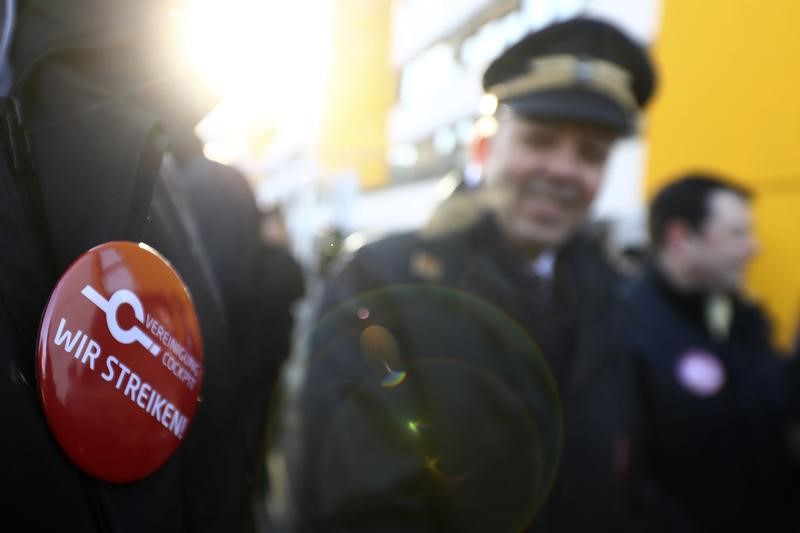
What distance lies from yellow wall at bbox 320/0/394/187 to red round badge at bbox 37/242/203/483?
1789 cm

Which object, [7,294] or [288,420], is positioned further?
[288,420]

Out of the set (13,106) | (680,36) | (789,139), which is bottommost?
(789,139)

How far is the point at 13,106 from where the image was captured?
604mm

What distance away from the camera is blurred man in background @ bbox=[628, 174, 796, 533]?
205 cm

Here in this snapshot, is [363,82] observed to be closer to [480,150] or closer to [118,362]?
[480,150]

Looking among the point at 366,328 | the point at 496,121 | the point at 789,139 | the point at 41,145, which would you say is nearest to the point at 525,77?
the point at 496,121

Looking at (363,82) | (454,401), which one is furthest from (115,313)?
(363,82)

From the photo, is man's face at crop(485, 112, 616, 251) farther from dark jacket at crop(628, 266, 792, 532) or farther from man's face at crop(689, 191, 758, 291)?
man's face at crop(689, 191, 758, 291)

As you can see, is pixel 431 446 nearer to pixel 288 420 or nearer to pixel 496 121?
pixel 496 121

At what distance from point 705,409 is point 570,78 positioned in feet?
3.93

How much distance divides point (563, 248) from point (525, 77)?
467mm

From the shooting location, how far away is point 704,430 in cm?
207

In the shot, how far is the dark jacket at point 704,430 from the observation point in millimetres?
2053

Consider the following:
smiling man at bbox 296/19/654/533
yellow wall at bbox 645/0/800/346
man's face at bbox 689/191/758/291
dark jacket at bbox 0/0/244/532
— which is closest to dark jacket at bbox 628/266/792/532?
man's face at bbox 689/191/758/291
